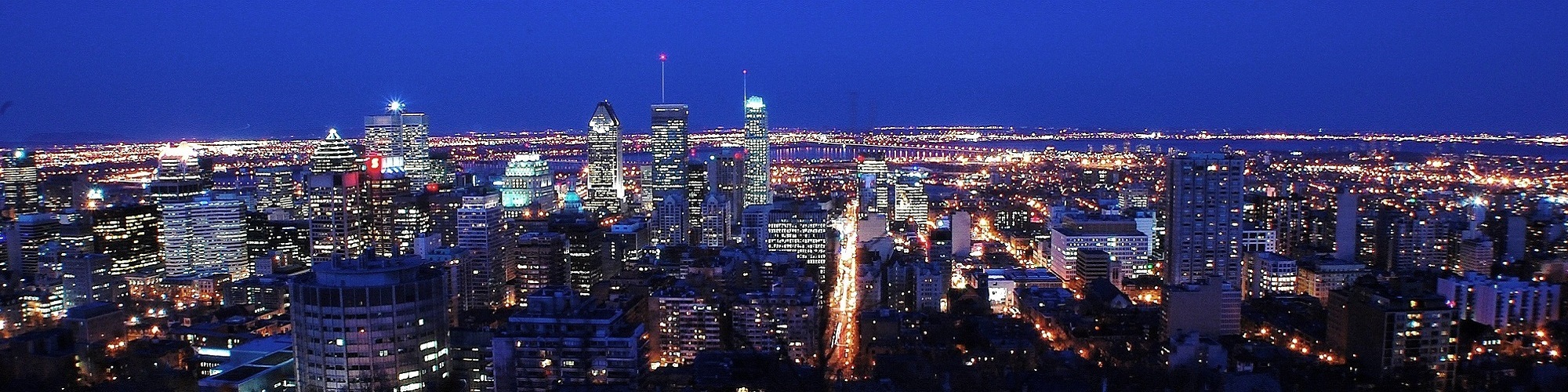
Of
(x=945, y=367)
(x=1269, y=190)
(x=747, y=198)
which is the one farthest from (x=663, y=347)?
(x=747, y=198)

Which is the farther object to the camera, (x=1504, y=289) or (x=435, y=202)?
(x=435, y=202)

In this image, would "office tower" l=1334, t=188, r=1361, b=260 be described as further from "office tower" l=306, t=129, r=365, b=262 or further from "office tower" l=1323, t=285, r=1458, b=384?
"office tower" l=306, t=129, r=365, b=262

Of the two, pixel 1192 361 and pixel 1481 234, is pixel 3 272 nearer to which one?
pixel 1192 361

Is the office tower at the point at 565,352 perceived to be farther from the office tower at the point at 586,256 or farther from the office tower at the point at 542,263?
the office tower at the point at 542,263

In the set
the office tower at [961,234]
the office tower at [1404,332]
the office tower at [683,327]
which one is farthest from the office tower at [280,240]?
the office tower at [1404,332]

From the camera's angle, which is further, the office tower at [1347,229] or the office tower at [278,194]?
the office tower at [278,194]

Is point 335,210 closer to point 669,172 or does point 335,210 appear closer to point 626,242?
point 626,242
